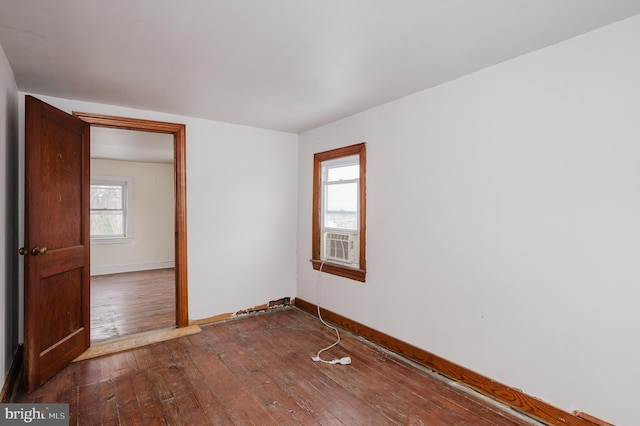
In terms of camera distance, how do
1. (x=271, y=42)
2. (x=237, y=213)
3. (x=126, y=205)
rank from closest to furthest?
(x=271, y=42)
(x=237, y=213)
(x=126, y=205)

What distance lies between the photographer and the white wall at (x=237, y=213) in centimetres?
377

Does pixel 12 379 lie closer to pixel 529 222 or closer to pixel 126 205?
pixel 529 222

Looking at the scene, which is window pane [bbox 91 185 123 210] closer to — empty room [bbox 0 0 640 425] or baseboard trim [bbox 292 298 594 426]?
empty room [bbox 0 0 640 425]

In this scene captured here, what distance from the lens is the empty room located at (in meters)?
1.82

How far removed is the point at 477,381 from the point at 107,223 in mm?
7007

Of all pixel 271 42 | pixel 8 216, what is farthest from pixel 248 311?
pixel 271 42

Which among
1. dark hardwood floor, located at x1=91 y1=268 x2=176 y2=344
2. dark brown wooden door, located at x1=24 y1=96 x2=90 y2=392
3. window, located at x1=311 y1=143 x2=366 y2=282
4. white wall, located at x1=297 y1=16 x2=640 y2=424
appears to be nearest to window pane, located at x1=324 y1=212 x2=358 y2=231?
window, located at x1=311 y1=143 x2=366 y2=282

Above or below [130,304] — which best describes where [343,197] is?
above

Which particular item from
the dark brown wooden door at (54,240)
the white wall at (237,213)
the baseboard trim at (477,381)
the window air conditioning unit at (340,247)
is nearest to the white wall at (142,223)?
the white wall at (237,213)

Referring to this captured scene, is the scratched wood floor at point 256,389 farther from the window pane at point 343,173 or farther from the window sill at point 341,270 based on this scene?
the window pane at point 343,173

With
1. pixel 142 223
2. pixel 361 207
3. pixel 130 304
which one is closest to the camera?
pixel 361 207

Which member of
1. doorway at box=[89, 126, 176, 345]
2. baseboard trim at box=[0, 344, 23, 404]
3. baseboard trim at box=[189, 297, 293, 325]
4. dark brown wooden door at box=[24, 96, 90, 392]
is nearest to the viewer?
baseboard trim at box=[0, 344, 23, 404]

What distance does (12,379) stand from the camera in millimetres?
2385

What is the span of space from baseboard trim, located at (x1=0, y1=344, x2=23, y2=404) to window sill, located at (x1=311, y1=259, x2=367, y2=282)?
9.15 feet
